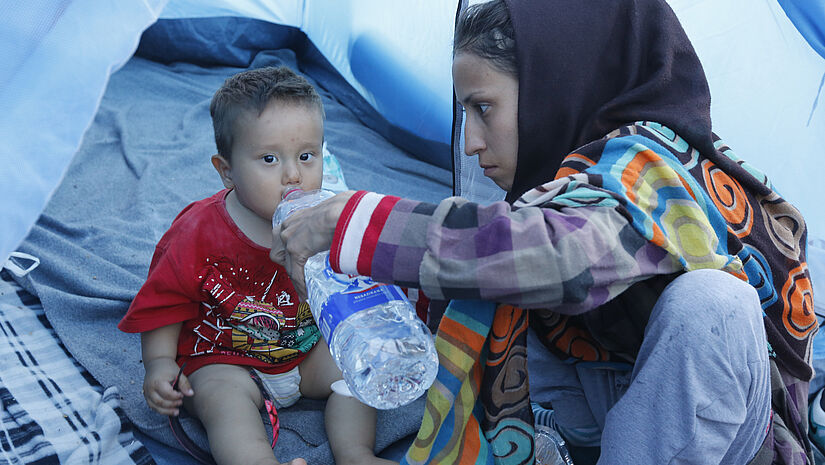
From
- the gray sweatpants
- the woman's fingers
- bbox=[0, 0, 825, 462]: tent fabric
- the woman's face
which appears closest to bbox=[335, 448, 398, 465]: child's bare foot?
bbox=[0, 0, 825, 462]: tent fabric

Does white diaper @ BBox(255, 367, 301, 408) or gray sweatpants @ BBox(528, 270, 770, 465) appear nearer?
gray sweatpants @ BBox(528, 270, 770, 465)

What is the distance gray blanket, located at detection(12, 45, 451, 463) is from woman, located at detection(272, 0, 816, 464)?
0.36m

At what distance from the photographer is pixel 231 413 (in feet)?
3.89

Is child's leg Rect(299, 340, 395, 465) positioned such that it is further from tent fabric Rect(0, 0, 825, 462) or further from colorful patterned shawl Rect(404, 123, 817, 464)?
colorful patterned shawl Rect(404, 123, 817, 464)

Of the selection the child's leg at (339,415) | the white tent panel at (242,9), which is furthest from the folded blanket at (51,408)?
the white tent panel at (242,9)

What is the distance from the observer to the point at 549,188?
0.90 m

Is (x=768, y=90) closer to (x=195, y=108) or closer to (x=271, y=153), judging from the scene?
(x=271, y=153)

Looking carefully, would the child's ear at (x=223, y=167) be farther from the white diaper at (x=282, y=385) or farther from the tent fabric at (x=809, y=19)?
the tent fabric at (x=809, y=19)

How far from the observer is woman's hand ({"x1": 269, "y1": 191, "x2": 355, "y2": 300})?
882mm

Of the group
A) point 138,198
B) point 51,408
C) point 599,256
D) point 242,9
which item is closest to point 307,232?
point 599,256

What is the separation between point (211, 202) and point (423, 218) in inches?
24.6

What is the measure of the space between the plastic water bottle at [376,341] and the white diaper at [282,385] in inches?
13.2

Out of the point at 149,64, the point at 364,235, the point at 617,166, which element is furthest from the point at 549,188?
the point at 149,64

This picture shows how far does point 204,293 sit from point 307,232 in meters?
0.44
